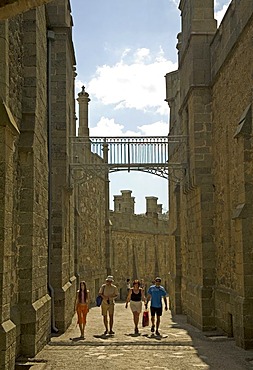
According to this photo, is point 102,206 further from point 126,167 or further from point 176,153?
point 126,167

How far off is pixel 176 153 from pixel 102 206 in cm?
981

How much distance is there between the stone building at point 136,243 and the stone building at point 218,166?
1458 cm

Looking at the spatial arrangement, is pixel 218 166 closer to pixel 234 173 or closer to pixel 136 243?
pixel 234 173

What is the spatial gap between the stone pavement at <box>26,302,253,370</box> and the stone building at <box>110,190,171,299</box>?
18010 mm

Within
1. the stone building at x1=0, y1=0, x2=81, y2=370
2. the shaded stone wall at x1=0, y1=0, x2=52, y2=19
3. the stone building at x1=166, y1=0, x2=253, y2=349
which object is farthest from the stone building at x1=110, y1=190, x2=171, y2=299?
the shaded stone wall at x1=0, y1=0, x2=52, y2=19

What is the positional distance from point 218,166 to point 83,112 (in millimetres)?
15384

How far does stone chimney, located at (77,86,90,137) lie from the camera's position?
95.0ft

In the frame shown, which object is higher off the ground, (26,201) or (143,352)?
(26,201)

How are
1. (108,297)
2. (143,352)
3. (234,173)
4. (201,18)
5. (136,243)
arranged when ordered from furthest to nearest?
(136,243), (201,18), (108,297), (234,173), (143,352)

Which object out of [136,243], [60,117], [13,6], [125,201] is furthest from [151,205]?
[13,6]

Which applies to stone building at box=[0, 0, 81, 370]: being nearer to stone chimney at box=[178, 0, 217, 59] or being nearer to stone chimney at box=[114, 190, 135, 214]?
stone chimney at box=[178, 0, 217, 59]

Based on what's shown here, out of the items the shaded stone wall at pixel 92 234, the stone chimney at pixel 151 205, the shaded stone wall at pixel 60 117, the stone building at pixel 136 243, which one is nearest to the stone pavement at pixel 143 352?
the shaded stone wall at pixel 60 117

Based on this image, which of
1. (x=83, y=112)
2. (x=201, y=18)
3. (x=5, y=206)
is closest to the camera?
(x=5, y=206)

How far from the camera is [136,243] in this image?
115ft
